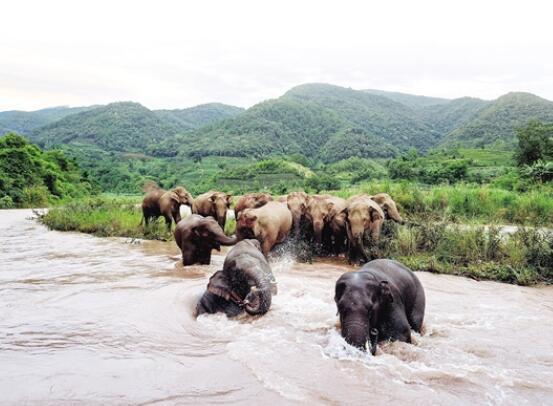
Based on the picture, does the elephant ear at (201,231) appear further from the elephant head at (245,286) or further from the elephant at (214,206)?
the elephant at (214,206)

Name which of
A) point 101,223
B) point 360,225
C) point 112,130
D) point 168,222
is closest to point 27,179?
point 101,223

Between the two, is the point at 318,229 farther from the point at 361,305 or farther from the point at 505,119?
the point at 505,119

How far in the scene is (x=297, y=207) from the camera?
41.3 ft

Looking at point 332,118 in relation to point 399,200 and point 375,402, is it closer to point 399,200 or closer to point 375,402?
point 399,200

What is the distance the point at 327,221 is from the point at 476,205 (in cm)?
756

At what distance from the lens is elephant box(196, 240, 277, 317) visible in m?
6.33

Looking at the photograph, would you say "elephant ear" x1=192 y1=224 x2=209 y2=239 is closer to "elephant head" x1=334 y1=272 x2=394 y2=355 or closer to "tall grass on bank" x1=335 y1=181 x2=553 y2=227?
"elephant head" x1=334 y1=272 x2=394 y2=355

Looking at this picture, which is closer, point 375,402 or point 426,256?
point 375,402

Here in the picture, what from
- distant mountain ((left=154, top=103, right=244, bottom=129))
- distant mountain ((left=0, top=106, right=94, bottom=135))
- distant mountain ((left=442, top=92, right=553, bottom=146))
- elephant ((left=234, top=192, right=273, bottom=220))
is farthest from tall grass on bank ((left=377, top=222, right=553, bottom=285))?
distant mountain ((left=154, top=103, right=244, bottom=129))

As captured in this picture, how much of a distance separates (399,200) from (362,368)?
41.2 ft

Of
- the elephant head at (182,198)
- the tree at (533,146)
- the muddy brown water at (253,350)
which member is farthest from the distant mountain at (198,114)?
the muddy brown water at (253,350)

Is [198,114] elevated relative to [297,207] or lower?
elevated

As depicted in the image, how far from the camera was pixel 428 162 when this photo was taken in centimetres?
3697

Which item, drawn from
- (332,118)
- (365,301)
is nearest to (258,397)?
(365,301)
